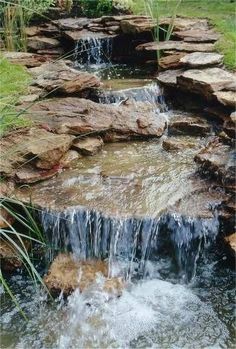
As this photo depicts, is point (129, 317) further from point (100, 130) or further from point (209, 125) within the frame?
point (209, 125)

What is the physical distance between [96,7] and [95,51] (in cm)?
231

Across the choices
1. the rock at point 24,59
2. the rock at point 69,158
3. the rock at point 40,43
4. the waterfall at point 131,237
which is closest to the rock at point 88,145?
the rock at point 69,158

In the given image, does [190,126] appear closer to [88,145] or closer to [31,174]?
[88,145]

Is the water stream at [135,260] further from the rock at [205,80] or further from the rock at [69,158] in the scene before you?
the rock at [205,80]

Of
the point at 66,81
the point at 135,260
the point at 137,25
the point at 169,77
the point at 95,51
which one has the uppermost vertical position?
the point at 137,25

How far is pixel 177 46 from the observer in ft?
25.5

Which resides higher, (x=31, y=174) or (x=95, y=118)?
(x=95, y=118)

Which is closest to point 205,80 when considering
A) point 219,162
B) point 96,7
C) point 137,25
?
point 219,162

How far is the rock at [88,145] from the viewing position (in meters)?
5.51

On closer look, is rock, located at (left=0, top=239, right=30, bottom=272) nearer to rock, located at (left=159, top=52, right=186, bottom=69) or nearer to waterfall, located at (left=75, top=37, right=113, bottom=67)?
rock, located at (left=159, top=52, right=186, bottom=69)

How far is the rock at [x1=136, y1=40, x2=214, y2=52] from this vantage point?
7609 millimetres

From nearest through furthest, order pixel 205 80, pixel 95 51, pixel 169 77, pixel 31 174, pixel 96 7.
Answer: pixel 31 174 < pixel 205 80 < pixel 169 77 < pixel 95 51 < pixel 96 7

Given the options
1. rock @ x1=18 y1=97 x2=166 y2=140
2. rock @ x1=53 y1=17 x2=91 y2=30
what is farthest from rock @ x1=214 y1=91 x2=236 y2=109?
rock @ x1=53 y1=17 x2=91 y2=30

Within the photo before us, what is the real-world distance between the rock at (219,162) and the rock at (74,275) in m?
1.31
